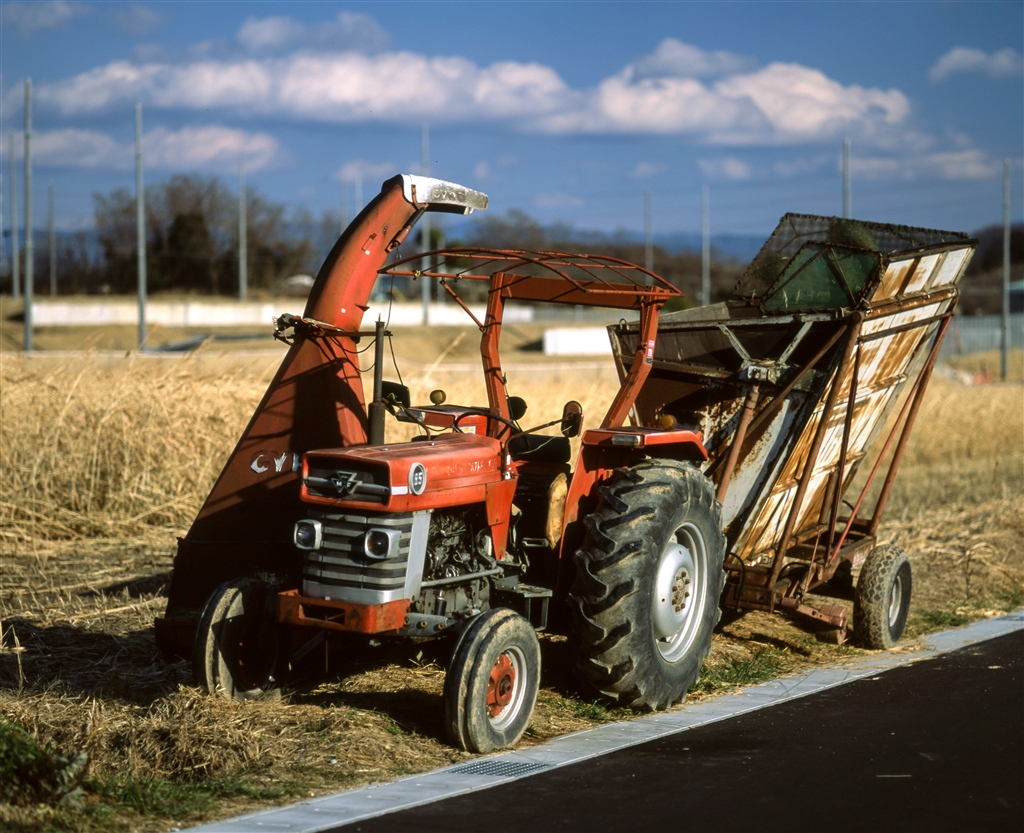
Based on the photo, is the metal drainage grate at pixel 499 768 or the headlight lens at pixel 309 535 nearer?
the metal drainage grate at pixel 499 768

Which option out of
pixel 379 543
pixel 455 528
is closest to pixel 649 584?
pixel 455 528

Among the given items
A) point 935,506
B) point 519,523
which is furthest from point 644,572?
point 935,506

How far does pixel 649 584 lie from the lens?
6.50 m

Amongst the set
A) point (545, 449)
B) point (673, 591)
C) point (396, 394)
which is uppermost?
point (396, 394)

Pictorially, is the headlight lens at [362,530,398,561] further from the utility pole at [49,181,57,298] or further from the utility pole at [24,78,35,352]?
the utility pole at [49,181,57,298]

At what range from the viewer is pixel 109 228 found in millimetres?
72375

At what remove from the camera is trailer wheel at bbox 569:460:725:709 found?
21.0 feet

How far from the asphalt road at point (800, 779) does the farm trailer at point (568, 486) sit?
0.62 m

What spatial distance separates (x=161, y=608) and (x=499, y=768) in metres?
4.26

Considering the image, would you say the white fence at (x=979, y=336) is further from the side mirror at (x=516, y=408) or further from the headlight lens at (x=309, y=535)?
the headlight lens at (x=309, y=535)

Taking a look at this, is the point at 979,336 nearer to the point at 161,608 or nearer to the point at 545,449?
the point at 161,608

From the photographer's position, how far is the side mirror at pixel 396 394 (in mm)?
6820

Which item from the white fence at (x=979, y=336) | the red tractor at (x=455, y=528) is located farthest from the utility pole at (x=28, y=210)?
the white fence at (x=979, y=336)

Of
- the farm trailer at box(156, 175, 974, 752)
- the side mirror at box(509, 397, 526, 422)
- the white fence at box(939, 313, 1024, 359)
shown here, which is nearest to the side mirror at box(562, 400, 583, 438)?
the farm trailer at box(156, 175, 974, 752)
